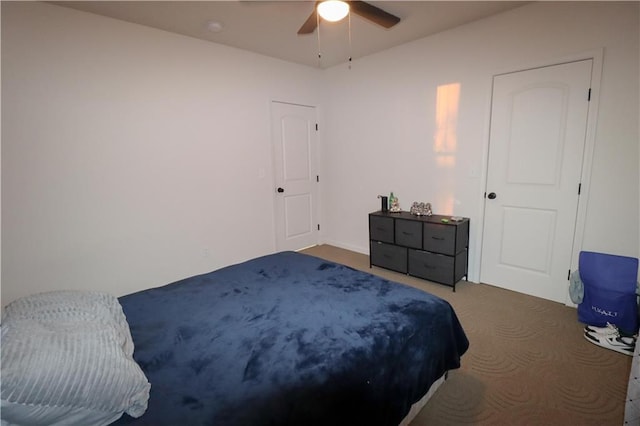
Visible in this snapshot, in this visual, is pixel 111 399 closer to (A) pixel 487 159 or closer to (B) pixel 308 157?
(A) pixel 487 159

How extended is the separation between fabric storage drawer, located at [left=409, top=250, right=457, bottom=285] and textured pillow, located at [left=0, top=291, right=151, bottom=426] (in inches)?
112

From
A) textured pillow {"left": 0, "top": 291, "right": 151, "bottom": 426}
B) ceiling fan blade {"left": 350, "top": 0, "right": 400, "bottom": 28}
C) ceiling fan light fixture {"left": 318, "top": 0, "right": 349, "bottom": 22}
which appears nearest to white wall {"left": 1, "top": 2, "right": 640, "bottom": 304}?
ceiling fan blade {"left": 350, "top": 0, "right": 400, "bottom": 28}

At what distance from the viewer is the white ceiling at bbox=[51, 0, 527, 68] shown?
8.59 feet

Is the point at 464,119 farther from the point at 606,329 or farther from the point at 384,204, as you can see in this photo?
the point at 606,329

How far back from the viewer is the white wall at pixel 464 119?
244 cm

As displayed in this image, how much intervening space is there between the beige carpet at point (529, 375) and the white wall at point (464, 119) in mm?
734

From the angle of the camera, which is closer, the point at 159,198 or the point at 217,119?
the point at 159,198

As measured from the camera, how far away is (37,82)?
2.49 meters

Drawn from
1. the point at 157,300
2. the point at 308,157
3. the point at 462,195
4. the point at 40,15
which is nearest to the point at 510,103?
the point at 462,195

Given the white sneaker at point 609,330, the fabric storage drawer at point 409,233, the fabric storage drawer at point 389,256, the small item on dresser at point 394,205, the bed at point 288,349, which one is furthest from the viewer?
the small item on dresser at point 394,205

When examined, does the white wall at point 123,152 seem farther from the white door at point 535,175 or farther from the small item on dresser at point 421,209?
the white door at point 535,175

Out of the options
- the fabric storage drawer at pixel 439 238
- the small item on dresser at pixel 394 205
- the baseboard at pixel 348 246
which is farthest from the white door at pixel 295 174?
the fabric storage drawer at pixel 439 238

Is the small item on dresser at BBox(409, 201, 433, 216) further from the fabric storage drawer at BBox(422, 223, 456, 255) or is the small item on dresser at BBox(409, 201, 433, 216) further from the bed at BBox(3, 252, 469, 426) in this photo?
the bed at BBox(3, 252, 469, 426)

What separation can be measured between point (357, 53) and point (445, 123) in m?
1.42
